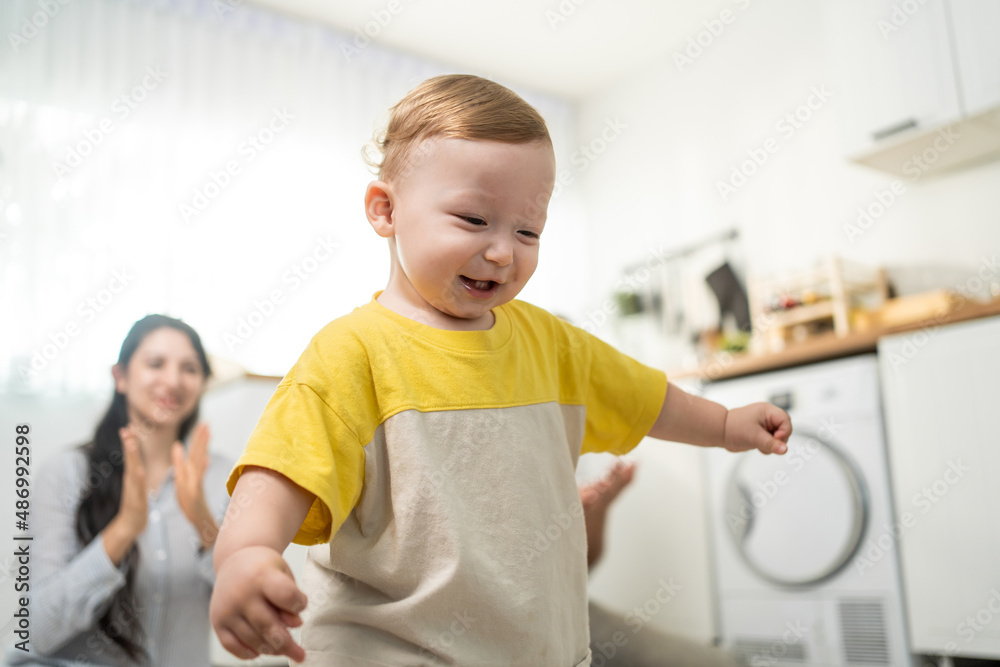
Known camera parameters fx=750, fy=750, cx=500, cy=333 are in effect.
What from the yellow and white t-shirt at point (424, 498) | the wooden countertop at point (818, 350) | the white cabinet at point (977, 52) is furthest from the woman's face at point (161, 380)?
the white cabinet at point (977, 52)

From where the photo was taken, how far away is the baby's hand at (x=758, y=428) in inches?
31.1

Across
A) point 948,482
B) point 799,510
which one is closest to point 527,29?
point 799,510

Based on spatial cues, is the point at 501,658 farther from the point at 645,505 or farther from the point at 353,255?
the point at 353,255

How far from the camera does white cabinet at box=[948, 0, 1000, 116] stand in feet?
6.81

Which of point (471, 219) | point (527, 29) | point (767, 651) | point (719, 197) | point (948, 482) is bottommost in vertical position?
point (767, 651)

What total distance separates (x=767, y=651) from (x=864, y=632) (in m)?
0.34

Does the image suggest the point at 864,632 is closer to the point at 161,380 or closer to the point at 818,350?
the point at 818,350

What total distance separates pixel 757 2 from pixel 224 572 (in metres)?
3.57

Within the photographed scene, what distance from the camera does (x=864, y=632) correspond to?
2008mm

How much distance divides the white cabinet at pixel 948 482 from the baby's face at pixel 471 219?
1602 millimetres

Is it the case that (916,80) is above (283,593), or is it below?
above

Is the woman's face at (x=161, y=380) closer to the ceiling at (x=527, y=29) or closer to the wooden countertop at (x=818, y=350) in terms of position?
the wooden countertop at (x=818, y=350)

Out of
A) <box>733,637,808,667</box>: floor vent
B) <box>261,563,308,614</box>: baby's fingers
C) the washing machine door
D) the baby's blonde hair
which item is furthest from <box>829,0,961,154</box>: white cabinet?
<box>261,563,308,614</box>: baby's fingers

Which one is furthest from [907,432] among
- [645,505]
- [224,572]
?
[224,572]
